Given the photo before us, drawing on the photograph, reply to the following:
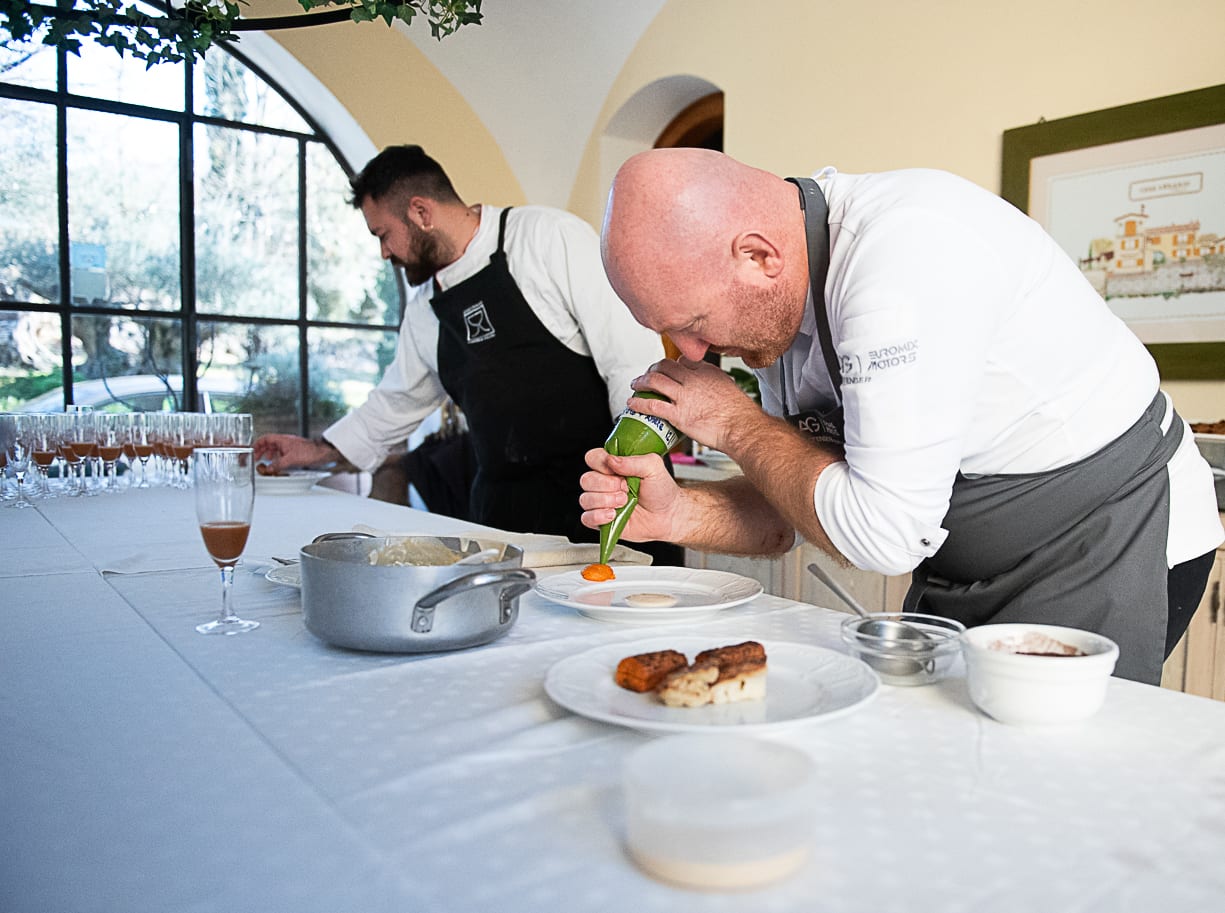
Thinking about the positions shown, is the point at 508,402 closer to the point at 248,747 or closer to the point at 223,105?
the point at 248,747

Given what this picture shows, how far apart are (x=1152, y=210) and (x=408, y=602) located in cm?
274

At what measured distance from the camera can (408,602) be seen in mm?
968

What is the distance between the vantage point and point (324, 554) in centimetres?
116

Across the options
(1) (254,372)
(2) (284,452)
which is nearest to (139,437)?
(2) (284,452)

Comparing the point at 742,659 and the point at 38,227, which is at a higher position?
the point at 38,227

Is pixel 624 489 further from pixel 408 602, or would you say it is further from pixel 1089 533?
pixel 1089 533

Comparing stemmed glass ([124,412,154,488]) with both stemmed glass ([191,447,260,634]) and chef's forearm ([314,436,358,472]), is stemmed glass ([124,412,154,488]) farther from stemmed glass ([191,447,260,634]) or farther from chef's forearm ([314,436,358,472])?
stemmed glass ([191,447,260,634])

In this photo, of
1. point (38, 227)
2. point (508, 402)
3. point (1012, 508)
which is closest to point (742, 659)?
point (1012, 508)

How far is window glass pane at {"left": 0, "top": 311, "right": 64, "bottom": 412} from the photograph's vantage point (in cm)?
445

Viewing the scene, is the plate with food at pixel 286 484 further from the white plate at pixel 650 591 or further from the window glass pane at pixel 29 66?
the window glass pane at pixel 29 66

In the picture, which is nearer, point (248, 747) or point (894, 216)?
point (248, 747)

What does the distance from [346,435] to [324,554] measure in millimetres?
2036

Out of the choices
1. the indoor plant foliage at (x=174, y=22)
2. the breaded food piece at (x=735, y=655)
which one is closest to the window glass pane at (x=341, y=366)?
the indoor plant foliage at (x=174, y=22)

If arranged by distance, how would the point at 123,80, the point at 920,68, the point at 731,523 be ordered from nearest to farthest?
1. the point at 731,523
2. the point at 920,68
3. the point at 123,80
